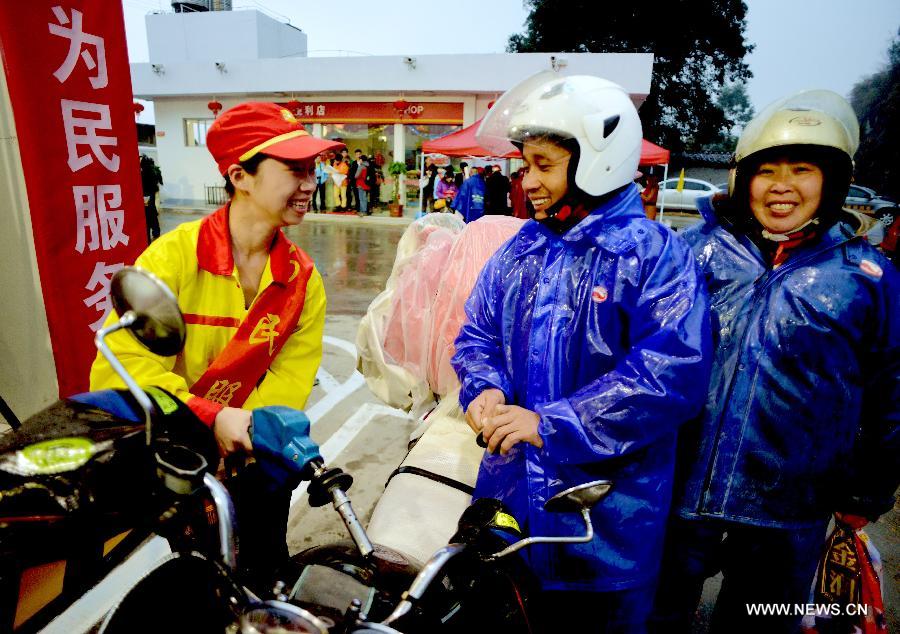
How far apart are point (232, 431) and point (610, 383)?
3.37 feet

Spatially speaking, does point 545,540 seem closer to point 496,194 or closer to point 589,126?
point 589,126

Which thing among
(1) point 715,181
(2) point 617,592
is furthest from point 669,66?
(2) point 617,592

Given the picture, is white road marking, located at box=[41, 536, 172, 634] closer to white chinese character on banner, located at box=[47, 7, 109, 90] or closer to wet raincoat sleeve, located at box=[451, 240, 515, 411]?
wet raincoat sleeve, located at box=[451, 240, 515, 411]

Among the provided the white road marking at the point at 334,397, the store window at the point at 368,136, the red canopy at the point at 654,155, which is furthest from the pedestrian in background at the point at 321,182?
the white road marking at the point at 334,397

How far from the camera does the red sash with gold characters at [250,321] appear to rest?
6.27 ft

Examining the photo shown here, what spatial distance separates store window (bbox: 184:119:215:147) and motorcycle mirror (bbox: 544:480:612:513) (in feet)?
83.9

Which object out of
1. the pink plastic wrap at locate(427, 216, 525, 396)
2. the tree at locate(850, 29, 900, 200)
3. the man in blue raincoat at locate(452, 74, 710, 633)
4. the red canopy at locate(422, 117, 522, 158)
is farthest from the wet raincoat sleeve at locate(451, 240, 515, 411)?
the tree at locate(850, 29, 900, 200)

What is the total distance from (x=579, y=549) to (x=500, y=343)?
721 mm

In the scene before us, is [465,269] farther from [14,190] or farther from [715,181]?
[715,181]

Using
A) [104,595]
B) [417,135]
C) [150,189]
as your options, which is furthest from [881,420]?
[417,135]

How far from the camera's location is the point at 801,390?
5.80ft

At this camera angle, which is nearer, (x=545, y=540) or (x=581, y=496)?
(x=545, y=540)

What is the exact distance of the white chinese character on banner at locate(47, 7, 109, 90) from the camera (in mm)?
3285

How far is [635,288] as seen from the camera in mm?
1541
